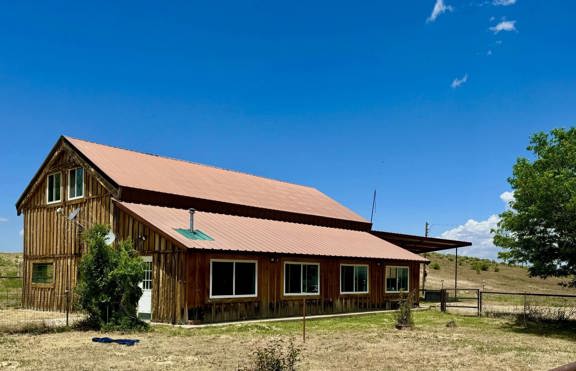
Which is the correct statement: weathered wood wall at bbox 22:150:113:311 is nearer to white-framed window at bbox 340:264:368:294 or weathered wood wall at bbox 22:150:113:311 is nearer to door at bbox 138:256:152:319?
door at bbox 138:256:152:319

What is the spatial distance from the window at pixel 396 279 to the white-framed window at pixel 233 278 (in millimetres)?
9812

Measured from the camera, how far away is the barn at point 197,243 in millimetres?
20266

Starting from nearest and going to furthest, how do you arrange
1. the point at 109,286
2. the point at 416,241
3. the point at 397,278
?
1. the point at 109,286
2. the point at 397,278
3. the point at 416,241

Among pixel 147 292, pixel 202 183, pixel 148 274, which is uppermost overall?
pixel 202 183

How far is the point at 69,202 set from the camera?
83.3ft

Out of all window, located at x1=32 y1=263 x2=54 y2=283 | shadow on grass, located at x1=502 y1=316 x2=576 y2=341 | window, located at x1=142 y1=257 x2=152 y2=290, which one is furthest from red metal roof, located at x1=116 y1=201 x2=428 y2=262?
shadow on grass, located at x1=502 y1=316 x2=576 y2=341

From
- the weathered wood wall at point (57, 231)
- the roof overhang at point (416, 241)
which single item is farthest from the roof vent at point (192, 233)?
the roof overhang at point (416, 241)

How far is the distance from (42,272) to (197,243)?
416 inches

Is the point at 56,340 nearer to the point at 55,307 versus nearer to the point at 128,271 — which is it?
the point at 128,271

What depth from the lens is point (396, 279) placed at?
3009 centimetres

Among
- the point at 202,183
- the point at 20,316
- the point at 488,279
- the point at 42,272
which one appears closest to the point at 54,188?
the point at 42,272

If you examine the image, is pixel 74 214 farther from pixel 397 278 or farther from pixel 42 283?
pixel 397 278

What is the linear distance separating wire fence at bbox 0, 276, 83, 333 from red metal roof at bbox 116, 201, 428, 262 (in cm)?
438

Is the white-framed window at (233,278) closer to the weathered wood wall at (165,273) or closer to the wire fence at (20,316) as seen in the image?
the weathered wood wall at (165,273)
